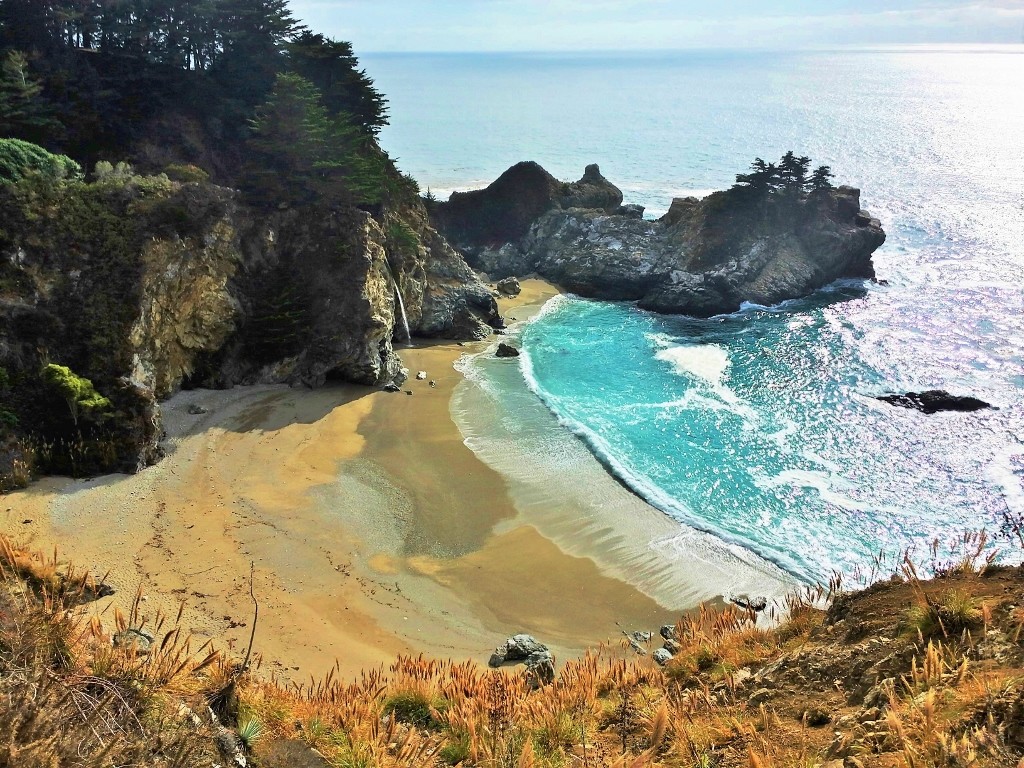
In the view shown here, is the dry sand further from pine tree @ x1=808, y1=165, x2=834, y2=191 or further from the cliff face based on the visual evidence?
pine tree @ x1=808, y1=165, x2=834, y2=191

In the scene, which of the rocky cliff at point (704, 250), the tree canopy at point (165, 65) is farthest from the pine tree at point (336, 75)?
the rocky cliff at point (704, 250)

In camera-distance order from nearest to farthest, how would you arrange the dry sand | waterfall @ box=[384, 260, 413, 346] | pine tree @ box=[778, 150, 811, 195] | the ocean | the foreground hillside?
the foreground hillside
the dry sand
the ocean
waterfall @ box=[384, 260, 413, 346]
pine tree @ box=[778, 150, 811, 195]

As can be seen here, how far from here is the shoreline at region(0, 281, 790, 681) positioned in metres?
15.7

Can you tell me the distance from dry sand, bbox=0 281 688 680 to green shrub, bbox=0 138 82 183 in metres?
8.76

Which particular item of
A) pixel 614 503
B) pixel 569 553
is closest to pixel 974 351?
pixel 614 503

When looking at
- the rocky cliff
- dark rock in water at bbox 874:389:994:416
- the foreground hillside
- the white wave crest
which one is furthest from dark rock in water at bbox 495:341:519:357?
the foreground hillside

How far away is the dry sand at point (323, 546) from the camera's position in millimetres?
15641

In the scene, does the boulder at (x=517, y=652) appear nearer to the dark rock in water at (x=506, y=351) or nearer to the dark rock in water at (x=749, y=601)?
the dark rock in water at (x=749, y=601)

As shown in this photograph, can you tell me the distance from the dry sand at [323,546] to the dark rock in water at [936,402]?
57.3 feet

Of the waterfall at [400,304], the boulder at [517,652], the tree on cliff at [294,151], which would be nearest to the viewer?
the boulder at [517,652]

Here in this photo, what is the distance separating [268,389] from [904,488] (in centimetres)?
2370

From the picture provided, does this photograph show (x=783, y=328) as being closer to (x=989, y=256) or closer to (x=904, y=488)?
(x=904, y=488)

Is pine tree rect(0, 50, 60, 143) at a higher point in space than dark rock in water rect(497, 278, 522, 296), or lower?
higher

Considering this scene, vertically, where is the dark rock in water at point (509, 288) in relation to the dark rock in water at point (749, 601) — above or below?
above
